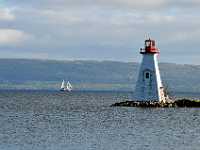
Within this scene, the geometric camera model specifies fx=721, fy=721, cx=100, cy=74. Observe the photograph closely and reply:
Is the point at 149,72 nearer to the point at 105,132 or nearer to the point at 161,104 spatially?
the point at 161,104

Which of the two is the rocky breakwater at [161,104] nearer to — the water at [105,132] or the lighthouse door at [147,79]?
the lighthouse door at [147,79]

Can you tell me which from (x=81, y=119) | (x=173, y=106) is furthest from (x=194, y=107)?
(x=81, y=119)

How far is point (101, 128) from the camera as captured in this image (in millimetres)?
55000

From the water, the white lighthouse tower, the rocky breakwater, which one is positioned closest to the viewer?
the water

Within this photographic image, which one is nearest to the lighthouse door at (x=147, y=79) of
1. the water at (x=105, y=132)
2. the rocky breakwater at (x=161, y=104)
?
the rocky breakwater at (x=161, y=104)

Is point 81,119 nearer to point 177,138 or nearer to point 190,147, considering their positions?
point 177,138

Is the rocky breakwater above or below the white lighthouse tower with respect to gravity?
below

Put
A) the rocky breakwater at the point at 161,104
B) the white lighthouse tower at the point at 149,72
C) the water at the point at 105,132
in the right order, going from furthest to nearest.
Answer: the rocky breakwater at the point at 161,104, the white lighthouse tower at the point at 149,72, the water at the point at 105,132

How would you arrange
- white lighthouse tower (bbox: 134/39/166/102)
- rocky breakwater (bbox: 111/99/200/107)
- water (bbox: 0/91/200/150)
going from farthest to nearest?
rocky breakwater (bbox: 111/99/200/107), white lighthouse tower (bbox: 134/39/166/102), water (bbox: 0/91/200/150)

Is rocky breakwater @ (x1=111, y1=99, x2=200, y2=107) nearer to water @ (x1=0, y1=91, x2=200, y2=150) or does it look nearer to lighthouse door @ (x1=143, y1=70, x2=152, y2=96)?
lighthouse door @ (x1=143, y1=70, x2=152, y2=96)

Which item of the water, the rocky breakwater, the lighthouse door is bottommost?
the water

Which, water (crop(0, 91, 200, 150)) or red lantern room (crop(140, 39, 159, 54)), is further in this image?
red lantern room (crop(140, 39, 159, 54))

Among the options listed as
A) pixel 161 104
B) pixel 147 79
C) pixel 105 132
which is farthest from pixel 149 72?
pixel 105 132

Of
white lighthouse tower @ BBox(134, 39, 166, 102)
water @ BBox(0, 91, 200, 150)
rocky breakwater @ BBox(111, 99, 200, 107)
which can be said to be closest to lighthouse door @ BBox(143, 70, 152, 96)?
white lighthouse tower @ BBox(134, 39, 166, 102)
